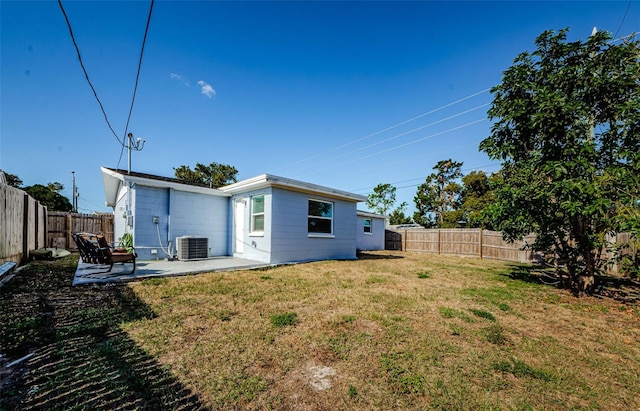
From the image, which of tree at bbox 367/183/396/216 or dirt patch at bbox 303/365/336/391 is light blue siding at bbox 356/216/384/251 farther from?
dirt patch at bbox 303/365/336/391

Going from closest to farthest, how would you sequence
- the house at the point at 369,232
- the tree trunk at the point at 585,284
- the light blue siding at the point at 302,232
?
the tree trunk at the point at 585,284 → the light blue siding at the point at 302,232 → the house at the point at 369,232

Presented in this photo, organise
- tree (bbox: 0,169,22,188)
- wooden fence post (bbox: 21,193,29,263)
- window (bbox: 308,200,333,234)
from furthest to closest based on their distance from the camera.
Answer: tree (bbox: 0,169,22,188)
window (bbox: 308,200,333,234)
wooden fence post (bbox: 21,193,29,263)

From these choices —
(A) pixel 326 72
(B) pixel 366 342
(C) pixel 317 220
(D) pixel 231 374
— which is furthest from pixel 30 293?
(A) pixel 326 72

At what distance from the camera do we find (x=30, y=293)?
446 centimetres

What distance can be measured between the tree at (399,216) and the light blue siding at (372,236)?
1123cm

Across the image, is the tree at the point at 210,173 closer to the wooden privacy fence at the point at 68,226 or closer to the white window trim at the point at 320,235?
the wooden privacy fence at the point at 68,226

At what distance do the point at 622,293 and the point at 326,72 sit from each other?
11.6 metres

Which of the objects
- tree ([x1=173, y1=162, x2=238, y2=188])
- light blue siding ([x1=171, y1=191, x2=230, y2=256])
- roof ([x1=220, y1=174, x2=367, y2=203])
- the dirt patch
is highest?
tree ([x1=173, y1=162, x2=238, y2=188])

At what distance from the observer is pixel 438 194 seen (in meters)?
29.0

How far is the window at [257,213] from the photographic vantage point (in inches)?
355

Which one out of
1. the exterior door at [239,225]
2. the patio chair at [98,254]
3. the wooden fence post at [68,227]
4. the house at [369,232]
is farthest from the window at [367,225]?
the wooden fence post at [68,227]

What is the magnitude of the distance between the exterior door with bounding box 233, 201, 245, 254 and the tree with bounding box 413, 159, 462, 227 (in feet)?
75.3

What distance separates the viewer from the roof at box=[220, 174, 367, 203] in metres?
8.31

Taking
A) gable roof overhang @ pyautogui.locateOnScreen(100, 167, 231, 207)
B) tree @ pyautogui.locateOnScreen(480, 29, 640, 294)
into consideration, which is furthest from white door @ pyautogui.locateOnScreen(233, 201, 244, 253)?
tree @ pyautogui.locateOnScreen(480, 29, 640, 294)
